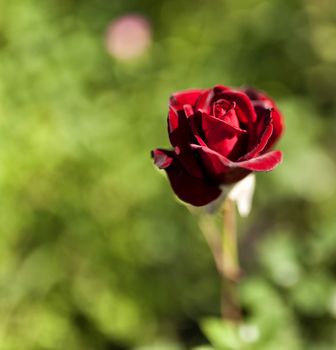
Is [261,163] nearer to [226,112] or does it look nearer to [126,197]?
[226,112]

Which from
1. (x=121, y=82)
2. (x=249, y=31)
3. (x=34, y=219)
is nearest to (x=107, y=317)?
(x=34, y=219)

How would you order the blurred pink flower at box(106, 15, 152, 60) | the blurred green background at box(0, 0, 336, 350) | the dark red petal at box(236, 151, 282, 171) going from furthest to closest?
1. the blurred pink flower at box(106, 15, 152, 60)
2. the blurred green background at box(0, 0, 336, 350)
3. the dark red petal at box(236, 151, 282, 171)

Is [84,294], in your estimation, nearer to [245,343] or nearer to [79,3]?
[245,343]

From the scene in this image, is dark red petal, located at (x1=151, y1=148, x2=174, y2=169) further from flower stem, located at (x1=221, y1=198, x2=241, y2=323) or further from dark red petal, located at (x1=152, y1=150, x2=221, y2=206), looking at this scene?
flower stem, located at (x1=221, y1=198, x2=241, y2=323)

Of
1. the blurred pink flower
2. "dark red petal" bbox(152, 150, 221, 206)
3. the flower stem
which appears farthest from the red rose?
the blurred pink flower

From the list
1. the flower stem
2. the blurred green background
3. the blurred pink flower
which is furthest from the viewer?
the blurred pink flower

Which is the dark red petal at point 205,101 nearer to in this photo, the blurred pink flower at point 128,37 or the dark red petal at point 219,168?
the dark red petal at point 219,168

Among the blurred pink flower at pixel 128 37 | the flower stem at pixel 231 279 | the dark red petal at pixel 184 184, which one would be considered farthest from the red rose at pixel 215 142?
the blurred pink flower at pixel 128 37
